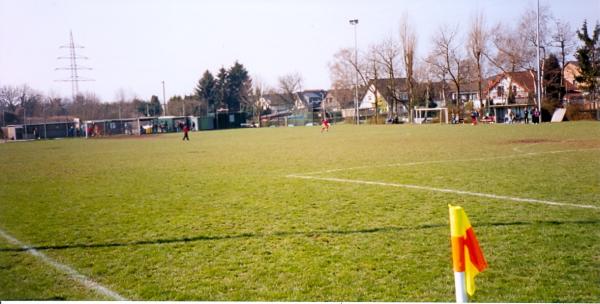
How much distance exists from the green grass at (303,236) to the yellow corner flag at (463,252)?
1.04 metres

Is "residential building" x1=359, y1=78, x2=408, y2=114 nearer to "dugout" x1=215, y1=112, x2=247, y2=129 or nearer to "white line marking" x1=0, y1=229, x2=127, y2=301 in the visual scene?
"dugout" x1=215, y1=112, x2=247, y2=129

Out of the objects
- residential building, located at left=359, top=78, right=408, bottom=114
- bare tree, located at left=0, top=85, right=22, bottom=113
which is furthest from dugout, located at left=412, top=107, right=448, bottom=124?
bare tree, located at left=0, top=85, right=22, bottom=113

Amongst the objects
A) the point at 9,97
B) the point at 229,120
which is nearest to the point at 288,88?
the point at 229,120

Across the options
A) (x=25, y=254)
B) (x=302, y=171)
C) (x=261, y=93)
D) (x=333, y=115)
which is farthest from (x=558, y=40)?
(x=261, y=93)

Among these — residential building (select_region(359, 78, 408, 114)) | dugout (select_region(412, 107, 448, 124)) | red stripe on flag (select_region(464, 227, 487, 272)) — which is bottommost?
red stripe on flag (select_region(464, 227, 487, 272))

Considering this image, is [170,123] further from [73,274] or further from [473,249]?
[473,249]

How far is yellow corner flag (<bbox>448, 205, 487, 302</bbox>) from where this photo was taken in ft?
8.16

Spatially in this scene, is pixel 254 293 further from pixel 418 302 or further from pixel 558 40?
pixel 558 40

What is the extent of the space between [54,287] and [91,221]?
2865 millimetres

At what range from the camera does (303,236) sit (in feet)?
18.5

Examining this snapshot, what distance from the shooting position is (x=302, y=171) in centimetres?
1223

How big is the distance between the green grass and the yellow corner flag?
104cm

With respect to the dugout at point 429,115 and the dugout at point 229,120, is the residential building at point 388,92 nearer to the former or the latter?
the dugout at point 429,115

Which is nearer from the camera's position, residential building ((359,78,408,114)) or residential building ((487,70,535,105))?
residential building ((487,70,535,105))
